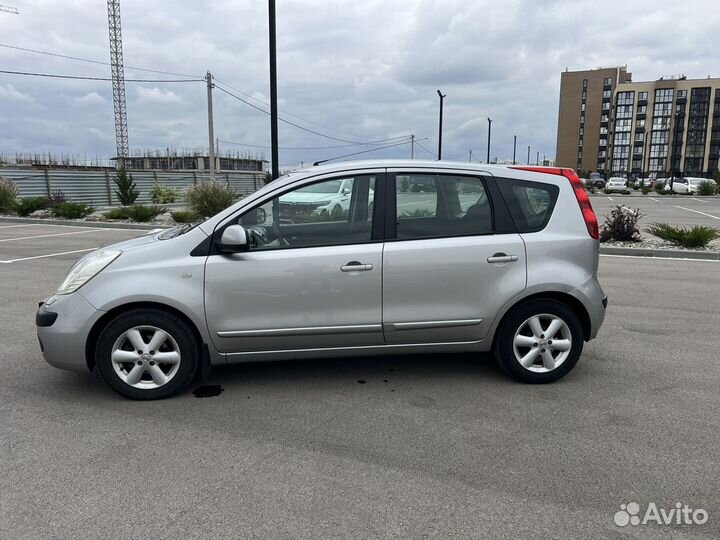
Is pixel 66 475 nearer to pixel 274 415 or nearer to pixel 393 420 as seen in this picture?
pixel 274 415

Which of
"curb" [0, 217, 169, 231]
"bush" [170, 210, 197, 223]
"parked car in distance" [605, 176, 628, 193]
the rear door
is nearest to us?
the rear door

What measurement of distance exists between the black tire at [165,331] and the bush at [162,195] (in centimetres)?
2804

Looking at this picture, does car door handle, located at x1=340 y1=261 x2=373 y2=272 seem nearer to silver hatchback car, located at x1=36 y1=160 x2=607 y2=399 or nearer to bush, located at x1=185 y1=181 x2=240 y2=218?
silver hatchback car, located at x1=36 y1=160 x2=607 y2=399

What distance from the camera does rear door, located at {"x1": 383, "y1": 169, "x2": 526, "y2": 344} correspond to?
408cm

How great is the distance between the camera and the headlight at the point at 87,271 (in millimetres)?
3977

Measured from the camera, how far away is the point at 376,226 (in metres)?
4.12

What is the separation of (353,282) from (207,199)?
15990 millimetres

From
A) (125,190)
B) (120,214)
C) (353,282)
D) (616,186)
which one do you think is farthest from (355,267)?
(616,186)

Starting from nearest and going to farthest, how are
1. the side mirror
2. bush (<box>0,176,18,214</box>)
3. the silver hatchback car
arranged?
the side mirror
the silver hatchback car
bush (<box>0,176,18,214</box>)

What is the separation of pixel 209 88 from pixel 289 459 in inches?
1171

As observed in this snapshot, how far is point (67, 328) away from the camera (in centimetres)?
391

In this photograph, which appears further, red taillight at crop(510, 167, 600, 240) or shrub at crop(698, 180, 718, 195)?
shrub at crop(698, 180, 718, 195)

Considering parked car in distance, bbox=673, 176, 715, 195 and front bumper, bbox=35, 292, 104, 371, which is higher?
parked car in distance, bbox=673, 176, 715, 195

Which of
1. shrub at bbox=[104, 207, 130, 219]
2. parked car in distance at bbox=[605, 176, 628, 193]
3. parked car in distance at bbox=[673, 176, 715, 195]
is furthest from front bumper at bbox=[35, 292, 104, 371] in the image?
parked car in distance at bbox=[673, 176, 715, 195]
